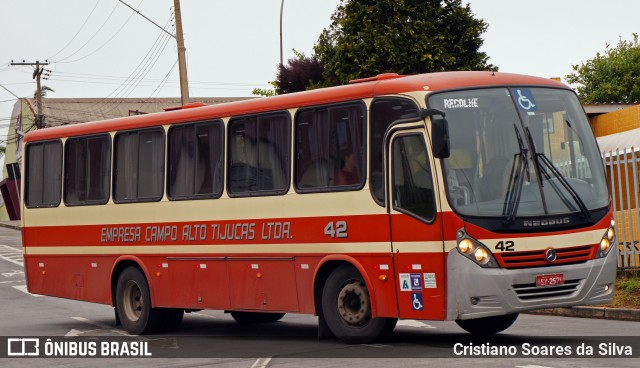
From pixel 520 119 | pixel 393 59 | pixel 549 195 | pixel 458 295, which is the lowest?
pixel 458 295

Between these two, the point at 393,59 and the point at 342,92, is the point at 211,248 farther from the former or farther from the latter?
the point at 393,59

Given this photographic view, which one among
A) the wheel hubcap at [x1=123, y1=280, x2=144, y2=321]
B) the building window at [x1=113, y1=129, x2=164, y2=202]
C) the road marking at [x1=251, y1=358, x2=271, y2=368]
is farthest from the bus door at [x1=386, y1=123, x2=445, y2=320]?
the wheel hubcap at [x1=123, y1=280, x2=144, y2=321]

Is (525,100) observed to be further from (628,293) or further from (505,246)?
(628,293)

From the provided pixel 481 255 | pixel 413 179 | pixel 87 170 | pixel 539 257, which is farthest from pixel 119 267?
pixel 539 257

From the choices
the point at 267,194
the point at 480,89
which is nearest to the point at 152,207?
the point at 267,194

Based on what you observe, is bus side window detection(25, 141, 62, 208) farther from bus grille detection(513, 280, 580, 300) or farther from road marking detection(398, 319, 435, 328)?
bus grille detection(513, 280, 580, 300)

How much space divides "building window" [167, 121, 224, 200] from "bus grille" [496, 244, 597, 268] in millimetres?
5043

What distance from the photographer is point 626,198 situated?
68.8 ft

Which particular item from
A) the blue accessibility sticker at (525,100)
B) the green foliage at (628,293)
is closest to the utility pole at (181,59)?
the green foliage at (628,293)

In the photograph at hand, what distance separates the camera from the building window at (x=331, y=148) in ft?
46.7

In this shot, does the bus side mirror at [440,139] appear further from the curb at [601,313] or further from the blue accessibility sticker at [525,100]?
the curb at [601,313]

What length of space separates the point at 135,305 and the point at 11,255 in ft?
90.9

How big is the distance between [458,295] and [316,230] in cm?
254

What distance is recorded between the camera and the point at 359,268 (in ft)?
45.5
